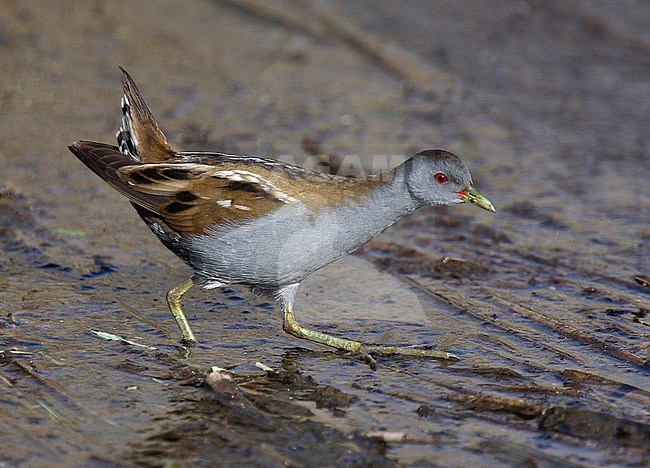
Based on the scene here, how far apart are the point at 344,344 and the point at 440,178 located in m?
1.07

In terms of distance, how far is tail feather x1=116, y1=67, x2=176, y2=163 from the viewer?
19.4 feet

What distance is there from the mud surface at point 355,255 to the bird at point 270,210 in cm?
40

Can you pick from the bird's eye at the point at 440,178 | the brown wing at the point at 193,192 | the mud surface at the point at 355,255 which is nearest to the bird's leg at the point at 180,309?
the mud surface at the point at 355,255

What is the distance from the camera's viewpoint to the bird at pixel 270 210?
5.31 meters

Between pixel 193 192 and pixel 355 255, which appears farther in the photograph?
pixel 355 255

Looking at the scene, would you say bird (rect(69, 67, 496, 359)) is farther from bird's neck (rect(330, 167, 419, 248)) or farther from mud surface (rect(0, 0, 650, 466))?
mud surface (rect(0, 0, 650, 466))

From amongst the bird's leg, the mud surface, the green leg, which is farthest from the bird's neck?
the bird's leg

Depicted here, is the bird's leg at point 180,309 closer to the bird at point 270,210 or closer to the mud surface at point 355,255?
the bird at point 270,210

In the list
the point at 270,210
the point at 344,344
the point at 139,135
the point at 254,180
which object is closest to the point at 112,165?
the point at 139,135

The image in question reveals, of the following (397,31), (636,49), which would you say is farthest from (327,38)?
(636,49)

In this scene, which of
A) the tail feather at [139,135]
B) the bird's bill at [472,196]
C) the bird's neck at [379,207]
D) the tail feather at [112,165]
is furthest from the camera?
the tail feather at [139,135]

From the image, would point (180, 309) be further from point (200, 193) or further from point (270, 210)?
point (270, 210)

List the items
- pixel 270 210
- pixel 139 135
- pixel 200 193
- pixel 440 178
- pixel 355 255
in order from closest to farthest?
pixel 270 210 < pixel 200 193 < pixel 440 178 < pixel 139 135 < pixel 355 255

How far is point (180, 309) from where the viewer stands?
5723 millimetres
